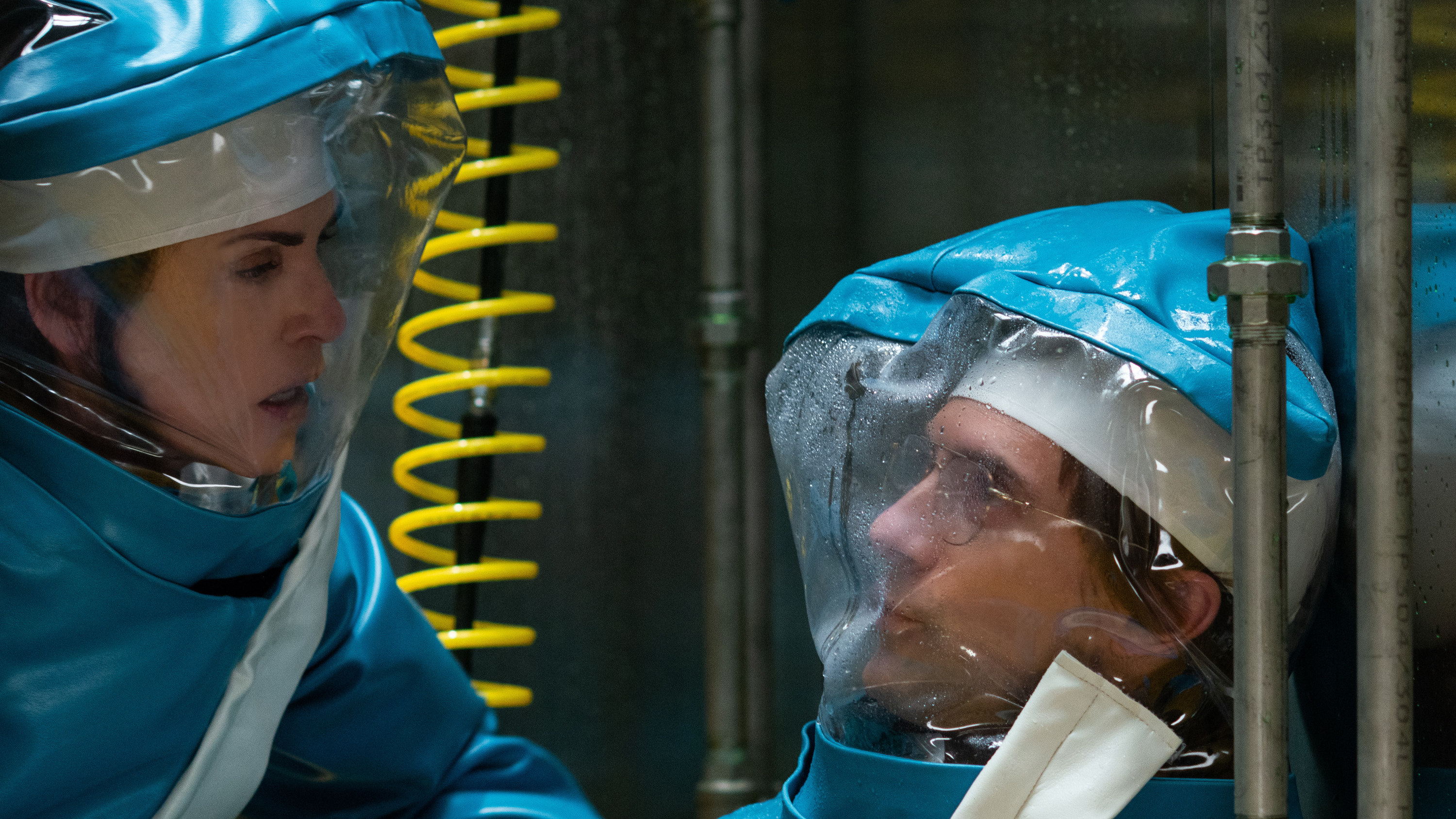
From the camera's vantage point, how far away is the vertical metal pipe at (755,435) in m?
Result: 1.55

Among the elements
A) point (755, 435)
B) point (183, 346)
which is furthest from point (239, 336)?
point (755, 435)

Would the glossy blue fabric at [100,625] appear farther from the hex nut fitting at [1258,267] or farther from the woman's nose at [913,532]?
the hex nut fitting at [1258,267]

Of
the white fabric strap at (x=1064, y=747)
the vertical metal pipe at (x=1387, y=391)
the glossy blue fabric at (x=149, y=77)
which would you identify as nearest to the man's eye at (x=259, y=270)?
A: the glossy blue fabric at (x=149, y=77)

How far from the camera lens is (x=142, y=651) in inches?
36.8

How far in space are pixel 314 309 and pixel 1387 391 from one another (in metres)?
0.72

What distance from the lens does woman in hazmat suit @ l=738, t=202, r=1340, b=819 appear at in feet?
2.39

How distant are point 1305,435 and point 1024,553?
172 mm

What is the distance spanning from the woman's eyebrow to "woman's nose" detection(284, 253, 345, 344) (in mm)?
21

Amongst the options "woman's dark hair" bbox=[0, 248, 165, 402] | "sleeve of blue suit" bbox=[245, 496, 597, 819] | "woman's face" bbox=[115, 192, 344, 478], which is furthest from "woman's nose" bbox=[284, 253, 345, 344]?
"sleeve of blue suit" bbox=[245, 496, 597, 819]

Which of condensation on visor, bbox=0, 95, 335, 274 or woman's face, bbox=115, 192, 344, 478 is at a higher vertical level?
condensation on visor, bbox=0, 95, 335, 274

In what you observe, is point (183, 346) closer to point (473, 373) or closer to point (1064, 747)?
point (473, 373)

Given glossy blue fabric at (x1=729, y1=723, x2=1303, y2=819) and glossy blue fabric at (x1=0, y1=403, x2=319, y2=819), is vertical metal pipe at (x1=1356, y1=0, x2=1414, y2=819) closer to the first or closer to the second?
glossy blue fabric at (x1=729, y1=723, x2=1303, y2=819)

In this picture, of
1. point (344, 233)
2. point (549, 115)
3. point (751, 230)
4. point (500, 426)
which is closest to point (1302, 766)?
Answer: point (344, 233)

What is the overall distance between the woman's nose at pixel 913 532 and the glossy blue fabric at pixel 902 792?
0.41 ft
